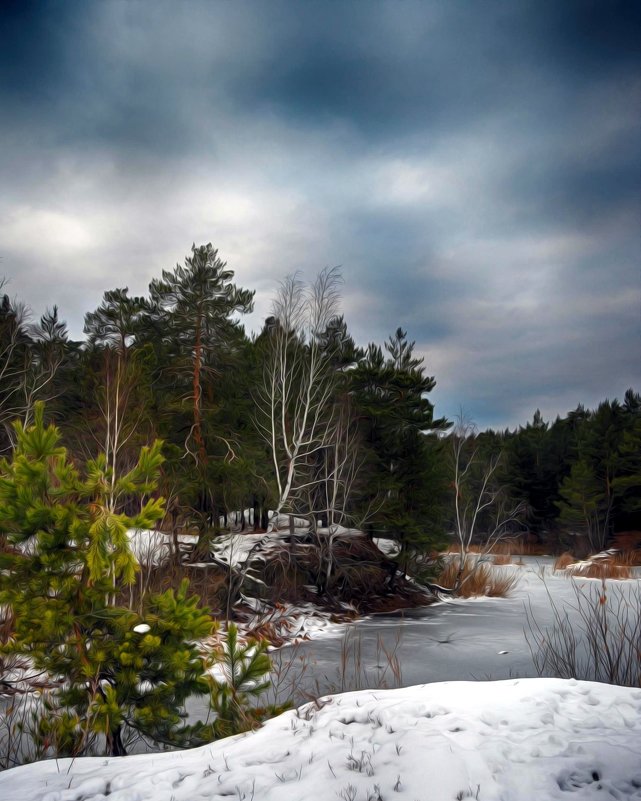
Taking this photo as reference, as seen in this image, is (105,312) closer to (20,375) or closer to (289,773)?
(20,375)

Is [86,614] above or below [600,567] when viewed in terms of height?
above

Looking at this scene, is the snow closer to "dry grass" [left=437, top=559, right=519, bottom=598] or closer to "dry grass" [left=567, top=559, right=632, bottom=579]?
Result: "dry grass" [left=437, top=559, right=519, bottom=598]

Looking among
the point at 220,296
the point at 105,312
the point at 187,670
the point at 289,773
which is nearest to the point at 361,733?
the point at 289,773

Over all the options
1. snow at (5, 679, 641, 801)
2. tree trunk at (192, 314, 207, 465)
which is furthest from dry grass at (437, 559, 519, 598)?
snow at (5, 679, 641, 801)

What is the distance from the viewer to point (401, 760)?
3.89m

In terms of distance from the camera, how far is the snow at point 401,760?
3.58m

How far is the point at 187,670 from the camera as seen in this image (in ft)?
15.9

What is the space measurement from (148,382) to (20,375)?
24.5 ft

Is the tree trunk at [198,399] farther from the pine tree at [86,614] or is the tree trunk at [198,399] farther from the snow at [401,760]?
the snow at [401,760]

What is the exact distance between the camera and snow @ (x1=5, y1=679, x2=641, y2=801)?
3584mm

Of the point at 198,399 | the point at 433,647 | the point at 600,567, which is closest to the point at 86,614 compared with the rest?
the point at 433,647

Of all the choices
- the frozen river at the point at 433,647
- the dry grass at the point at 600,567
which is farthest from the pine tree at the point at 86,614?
the dry grass at the point at 600,567

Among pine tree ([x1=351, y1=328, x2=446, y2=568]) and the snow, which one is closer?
the snow

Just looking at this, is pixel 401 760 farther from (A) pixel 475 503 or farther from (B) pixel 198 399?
(A) pixel 475 503
